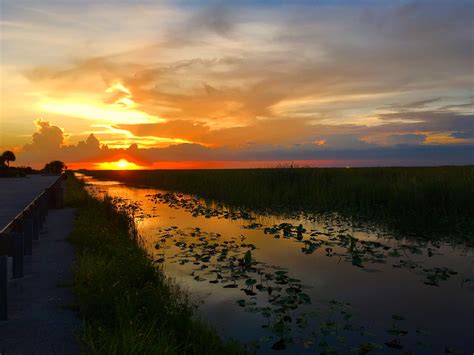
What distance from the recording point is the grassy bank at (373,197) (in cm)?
1547

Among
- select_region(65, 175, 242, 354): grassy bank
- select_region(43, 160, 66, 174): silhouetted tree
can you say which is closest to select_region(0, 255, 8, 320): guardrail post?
select_region(65, 175, 242, 354): grassy bank

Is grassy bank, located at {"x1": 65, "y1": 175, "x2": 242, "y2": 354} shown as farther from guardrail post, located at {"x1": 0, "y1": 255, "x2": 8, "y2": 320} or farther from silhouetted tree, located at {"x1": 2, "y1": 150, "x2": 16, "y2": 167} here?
silhouetted tree, located at {"x1": 2, "y1": 150, "x2": 16, "y2": 167}

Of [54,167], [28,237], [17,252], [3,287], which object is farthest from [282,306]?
[54,167]

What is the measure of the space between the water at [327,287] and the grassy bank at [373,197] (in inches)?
102

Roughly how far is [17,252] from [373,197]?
659 inches

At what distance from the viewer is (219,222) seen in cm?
1742

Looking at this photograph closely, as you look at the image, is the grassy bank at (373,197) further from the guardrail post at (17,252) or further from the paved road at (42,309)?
the guardrail post at (17,252)

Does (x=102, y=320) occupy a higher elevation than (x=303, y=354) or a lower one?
higher

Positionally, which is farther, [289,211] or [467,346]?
[289,211]

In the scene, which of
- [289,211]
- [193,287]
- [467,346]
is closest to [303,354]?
[467,346]

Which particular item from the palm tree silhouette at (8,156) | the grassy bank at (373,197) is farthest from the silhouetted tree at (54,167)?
the grassy bank at (373,197)

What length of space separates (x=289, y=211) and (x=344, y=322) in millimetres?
13265

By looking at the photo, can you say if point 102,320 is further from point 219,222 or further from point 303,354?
point 219,222

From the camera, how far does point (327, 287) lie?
27.8 ft
